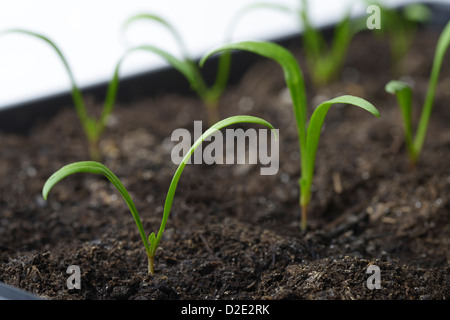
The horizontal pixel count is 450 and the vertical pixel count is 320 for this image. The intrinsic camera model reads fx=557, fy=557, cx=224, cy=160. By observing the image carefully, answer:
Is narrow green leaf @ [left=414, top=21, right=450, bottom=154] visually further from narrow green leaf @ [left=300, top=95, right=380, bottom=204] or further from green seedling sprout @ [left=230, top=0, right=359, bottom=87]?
green seedling sprout @ [left=230, top=0, right=359, bottom=87]

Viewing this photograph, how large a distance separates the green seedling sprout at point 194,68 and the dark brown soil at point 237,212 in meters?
0.04

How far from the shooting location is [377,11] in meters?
1.50

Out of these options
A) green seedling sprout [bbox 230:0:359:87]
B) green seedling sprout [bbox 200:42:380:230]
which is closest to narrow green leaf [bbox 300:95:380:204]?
green seedling sprout [bbox 200:42:380:230]

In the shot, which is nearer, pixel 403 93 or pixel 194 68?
pixel 403 93

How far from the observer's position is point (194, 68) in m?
1.52

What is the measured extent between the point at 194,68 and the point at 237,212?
545mm

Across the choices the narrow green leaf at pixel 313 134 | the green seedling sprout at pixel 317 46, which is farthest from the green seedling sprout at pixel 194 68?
the narrow green leaf at pixel 313 134

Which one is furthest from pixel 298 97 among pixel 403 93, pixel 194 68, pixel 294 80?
pixel 194 68

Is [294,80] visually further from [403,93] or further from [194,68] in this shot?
[194,68]

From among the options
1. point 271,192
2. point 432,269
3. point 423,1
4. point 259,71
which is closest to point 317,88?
point 259,71

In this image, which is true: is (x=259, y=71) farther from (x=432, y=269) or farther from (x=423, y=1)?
(x=432, y=269)

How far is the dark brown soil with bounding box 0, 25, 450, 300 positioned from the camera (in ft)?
2.84

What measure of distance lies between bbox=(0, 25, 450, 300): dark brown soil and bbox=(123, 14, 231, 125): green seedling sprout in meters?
0.04
